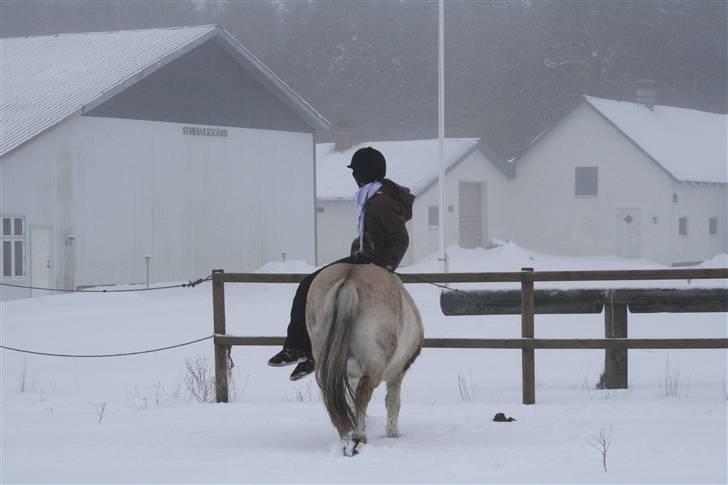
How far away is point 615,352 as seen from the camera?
11.4 meters

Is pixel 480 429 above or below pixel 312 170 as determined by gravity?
below

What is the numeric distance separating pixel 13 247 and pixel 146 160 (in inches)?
194

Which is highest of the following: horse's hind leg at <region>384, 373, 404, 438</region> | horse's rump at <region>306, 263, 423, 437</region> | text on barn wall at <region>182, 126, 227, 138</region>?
text on barn wall at <region>182, 126, 227, 138</region>

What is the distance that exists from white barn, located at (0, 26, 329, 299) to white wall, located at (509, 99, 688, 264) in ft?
45.9

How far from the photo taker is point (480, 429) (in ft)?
28.5

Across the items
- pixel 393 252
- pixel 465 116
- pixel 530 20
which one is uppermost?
pixel 530 20

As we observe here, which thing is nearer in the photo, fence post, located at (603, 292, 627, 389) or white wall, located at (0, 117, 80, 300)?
fence post, located at (603, 292, 627, 389)

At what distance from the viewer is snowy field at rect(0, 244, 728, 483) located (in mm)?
7223

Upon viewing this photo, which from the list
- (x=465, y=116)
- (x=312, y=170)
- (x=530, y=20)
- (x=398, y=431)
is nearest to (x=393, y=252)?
(x=398, y=431)

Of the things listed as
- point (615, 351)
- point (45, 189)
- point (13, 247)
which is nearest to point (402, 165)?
point (45, 189)

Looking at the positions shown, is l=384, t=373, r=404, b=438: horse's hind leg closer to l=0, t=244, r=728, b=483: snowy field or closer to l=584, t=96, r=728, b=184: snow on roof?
l=0, t=244, r=728, b=483: snowy field

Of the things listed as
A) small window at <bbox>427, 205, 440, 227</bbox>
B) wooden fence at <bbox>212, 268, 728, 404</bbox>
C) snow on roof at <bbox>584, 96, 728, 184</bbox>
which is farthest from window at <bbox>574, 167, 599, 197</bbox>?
wooden fence at <bbox>212, 268, 728, 404</bbox>

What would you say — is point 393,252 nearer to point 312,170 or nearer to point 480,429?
point 480,429

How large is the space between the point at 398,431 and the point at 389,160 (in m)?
38.8
